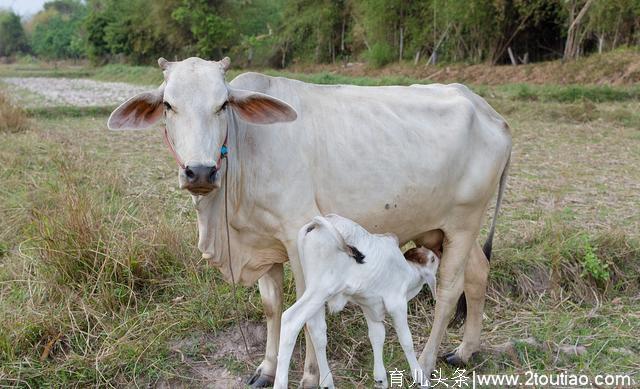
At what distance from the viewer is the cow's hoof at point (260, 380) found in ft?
9.02

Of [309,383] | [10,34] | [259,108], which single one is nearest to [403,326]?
[309,383]

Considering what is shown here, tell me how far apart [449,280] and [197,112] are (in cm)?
146

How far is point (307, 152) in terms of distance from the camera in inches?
99.8

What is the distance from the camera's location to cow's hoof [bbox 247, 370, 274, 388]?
275cm

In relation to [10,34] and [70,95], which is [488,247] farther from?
[10,34]

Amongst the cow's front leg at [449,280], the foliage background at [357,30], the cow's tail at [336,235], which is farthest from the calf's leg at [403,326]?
A: the foliage background at [357,30]

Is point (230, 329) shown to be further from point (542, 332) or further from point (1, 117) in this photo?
point (1, 117)

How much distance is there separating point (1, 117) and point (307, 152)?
755cm

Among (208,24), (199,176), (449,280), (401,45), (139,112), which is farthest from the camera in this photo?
(208,24)

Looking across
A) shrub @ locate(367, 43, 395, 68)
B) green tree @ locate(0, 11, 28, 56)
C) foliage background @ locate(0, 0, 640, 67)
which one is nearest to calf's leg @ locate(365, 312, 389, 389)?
foliage background @ locate(0, 0, 640, 67)

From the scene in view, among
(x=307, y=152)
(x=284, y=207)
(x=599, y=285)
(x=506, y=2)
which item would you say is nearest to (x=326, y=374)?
(x=284, y=207)

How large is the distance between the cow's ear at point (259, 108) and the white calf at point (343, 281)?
1.47 feet

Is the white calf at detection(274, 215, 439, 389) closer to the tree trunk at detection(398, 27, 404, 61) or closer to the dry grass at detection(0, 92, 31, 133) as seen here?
the dry grass at detection(0, 92, 31, 133)

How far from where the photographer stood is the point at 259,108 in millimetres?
2393
